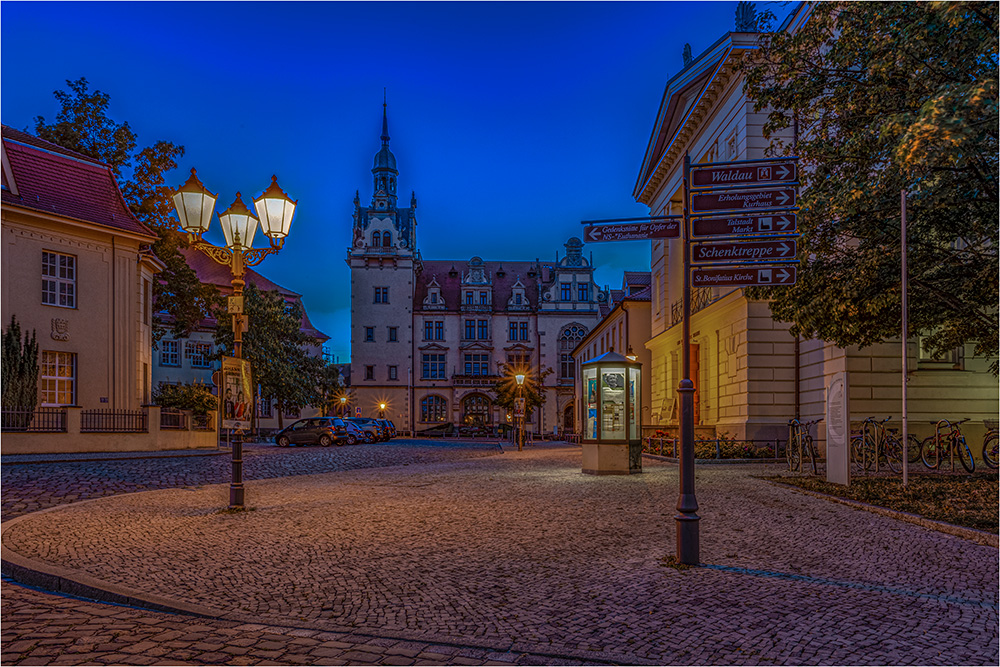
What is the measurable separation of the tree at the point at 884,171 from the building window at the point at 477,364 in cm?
6201

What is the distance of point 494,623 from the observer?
5.40 metres

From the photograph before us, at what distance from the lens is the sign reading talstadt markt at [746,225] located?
7547mm

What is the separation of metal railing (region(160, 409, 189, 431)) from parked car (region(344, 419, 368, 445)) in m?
13.0

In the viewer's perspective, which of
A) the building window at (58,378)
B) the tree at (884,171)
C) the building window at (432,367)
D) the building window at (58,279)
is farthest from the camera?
the building window at (432,367)

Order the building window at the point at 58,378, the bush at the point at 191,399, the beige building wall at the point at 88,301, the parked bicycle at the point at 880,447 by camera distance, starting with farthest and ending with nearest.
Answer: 1. the bush at the point at 191,399
2. the building window at the point at 58,378
3. the beige building wall at the point at 88,301
4. the parked bicycle at the point at 880,447

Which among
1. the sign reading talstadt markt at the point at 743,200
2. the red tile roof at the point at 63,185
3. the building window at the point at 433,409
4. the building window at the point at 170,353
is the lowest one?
the building window at the point at 433,409

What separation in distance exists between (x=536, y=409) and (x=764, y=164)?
67985 millimetres

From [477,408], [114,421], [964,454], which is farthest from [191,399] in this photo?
[477,408]

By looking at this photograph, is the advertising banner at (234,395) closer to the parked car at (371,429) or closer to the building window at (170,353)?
the parked car at (371,429)

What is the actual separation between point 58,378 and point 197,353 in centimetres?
2882

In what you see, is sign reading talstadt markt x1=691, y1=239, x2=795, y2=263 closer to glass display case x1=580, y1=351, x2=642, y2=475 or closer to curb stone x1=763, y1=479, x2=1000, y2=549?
curb stone x1=763, y1=479, x2=1000, y2=549

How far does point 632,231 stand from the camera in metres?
8.30

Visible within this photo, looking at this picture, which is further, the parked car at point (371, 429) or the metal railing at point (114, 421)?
the parked car at point (371, 429)

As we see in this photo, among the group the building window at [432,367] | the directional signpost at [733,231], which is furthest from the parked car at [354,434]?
the directional signpost at [733,231]
